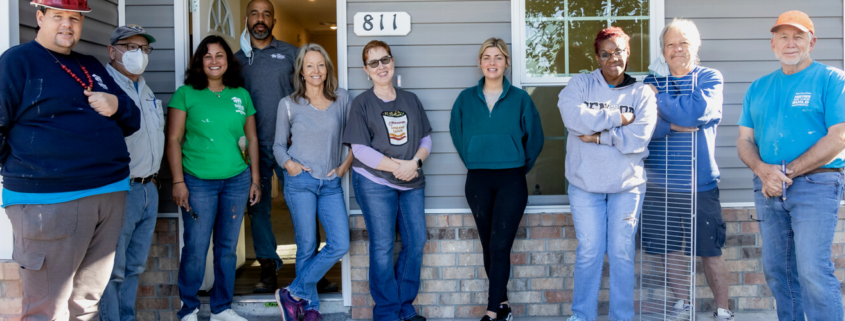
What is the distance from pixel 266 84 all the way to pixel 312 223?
914mm

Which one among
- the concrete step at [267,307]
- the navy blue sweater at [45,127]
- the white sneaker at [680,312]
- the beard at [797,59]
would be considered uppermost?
the beard at [797,59]

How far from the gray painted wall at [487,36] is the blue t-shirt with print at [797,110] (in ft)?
2.23

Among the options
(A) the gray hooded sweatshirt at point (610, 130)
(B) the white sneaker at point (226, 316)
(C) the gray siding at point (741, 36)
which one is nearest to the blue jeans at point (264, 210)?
(B) the white sneaker at point (226, 316)

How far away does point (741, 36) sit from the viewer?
3.09 m

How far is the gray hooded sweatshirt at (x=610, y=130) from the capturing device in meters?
2.48

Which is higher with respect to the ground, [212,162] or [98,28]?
[98,28]

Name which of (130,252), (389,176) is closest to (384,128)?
(389,176)

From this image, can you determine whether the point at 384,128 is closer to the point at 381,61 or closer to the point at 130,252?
the point at 381,61

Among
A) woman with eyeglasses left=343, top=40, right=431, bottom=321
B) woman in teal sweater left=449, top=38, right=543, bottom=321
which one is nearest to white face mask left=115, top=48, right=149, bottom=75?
woman with eyeglasses left=343, top=40, right=431, bottom=321

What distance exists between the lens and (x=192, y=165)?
2.79 metres

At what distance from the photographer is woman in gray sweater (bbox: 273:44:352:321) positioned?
2.85m

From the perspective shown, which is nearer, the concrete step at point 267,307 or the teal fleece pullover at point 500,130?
the teal fleece pullover at point 500,130

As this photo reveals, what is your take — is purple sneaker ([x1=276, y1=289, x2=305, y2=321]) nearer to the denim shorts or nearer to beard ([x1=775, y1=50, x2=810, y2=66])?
the denim shorts

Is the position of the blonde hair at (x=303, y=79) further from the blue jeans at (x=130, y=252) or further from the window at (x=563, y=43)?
the window at (x=563, y=43)
